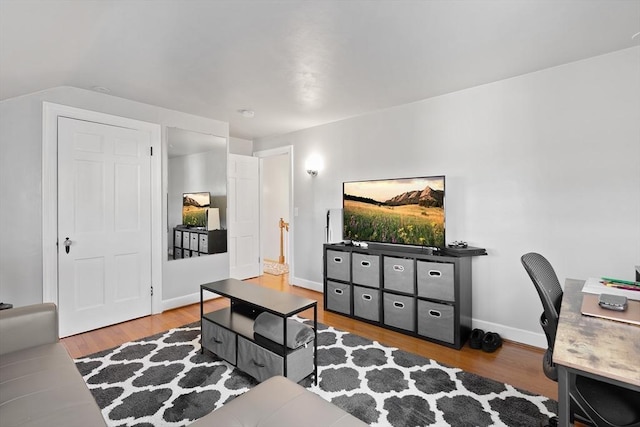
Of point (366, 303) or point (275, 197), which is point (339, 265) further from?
point (275, 197)

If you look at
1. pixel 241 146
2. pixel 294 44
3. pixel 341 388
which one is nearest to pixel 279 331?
pixel 341 388

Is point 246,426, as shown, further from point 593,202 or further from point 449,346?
point 593,202

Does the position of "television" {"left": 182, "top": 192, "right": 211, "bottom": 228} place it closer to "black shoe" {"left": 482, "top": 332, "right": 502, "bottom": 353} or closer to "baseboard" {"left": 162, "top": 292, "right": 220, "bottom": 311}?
"baseboard" {"left": 162, "top": 292, "right": 220, "bottom": 311}

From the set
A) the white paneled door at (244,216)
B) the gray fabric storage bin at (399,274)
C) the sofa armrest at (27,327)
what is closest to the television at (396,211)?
the gray fabric storage bin at (399,274)

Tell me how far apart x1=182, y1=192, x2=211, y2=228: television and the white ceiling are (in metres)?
1.27

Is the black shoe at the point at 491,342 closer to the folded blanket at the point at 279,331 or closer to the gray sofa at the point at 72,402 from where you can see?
the folded blanket at the point at 279,331

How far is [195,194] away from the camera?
4055mm

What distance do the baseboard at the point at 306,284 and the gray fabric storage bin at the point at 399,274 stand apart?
1.55 metres

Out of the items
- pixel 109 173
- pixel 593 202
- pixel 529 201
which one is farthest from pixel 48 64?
pixel 593 202

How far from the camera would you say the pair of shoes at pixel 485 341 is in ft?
9.00

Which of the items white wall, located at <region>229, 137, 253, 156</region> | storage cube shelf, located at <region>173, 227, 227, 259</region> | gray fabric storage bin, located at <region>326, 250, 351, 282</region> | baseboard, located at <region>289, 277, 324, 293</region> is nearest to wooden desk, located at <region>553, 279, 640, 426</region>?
gray fabric storage bin, located at <region>326, 250, 351, 282</region>

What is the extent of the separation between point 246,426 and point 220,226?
3463 mm

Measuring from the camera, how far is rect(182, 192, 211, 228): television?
13.0ft

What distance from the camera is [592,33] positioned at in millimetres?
2121
